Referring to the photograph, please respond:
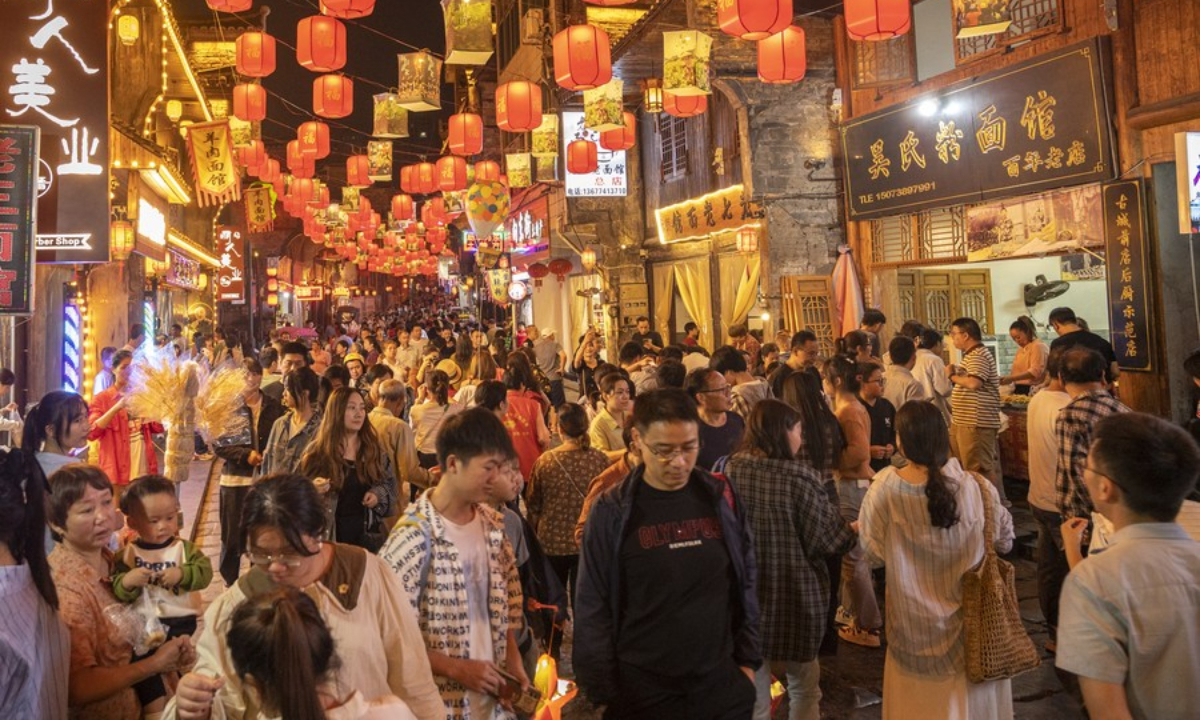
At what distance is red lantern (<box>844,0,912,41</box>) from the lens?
9.44 metres

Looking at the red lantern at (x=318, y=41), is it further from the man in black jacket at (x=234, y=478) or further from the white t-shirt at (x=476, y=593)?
the white t-shirt at (x=476, y=593)

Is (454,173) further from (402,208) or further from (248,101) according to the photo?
(402,208)

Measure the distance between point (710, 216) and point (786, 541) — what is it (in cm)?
1453

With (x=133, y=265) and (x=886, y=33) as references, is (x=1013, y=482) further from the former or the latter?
(x=133, y=265)

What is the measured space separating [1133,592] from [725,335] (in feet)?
58.7

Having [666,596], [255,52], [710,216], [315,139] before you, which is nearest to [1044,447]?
[666,596]

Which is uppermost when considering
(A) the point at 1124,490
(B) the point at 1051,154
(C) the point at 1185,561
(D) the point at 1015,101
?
(D) the point at 1015,101

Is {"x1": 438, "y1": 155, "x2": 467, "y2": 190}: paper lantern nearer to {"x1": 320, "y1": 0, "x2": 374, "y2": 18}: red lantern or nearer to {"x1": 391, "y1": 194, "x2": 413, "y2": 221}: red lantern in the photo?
{"x1": 320, "y1": 0, "x2": 374, "y2": 18}: red lantern

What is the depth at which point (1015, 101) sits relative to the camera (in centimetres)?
1105

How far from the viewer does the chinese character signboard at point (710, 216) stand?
16658 mm

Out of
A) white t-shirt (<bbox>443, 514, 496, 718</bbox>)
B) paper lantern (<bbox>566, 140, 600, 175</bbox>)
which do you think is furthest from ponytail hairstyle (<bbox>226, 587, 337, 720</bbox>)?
paper lantern (<bbox>566, 140, 600, 175</bbox>)

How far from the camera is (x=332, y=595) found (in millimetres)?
2752

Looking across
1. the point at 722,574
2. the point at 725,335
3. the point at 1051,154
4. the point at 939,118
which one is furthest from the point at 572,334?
the point at 722,574

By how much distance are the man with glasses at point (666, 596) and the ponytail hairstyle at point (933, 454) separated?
116 centimetres
